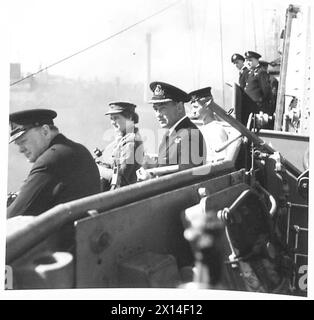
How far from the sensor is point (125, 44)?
2.05 meters

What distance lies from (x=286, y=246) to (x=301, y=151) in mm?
586

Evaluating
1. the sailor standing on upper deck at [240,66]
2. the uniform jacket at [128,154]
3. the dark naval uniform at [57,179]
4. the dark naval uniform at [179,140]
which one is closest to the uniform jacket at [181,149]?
the dark naval uniform at [179,140]

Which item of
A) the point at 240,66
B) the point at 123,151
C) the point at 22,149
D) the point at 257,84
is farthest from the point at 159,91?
the point at 257,84

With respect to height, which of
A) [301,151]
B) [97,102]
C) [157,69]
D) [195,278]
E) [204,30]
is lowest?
[195,278]

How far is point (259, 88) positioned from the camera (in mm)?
2561

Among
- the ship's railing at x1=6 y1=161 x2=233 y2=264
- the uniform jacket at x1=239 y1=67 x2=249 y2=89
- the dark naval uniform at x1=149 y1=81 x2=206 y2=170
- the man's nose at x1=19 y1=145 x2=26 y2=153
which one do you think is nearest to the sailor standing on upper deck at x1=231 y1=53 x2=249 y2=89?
the uniform jacket at x1=239 y1=67 x2=249 y2=89

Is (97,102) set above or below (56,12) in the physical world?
below

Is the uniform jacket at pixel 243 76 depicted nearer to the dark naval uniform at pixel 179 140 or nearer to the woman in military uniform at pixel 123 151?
the dark naval uniform at pixel 179 140

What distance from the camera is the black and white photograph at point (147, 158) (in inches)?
59.8

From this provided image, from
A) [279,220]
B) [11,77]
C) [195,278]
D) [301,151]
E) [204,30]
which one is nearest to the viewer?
[195,278]

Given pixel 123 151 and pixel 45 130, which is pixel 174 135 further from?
pixel 45 130

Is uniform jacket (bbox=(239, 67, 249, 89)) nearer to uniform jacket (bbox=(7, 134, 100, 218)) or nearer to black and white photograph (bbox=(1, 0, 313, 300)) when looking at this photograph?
black and white photograph (bbox=(1, 0, 313, 300))
